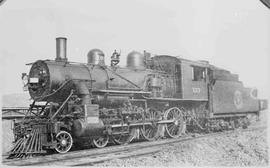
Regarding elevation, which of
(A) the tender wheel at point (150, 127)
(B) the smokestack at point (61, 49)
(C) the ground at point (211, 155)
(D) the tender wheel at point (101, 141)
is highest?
(B) the smokestack at point (61, 49)

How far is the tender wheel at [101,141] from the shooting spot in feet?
18.6

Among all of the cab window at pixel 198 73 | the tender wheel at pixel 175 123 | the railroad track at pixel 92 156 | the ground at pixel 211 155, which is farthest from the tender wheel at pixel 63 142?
the cab window at pixel 198 73

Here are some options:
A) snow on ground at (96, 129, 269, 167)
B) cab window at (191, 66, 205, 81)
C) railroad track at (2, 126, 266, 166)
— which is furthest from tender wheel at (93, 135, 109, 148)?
cab window at (191, 66, 205, 81)

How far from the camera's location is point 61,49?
17.8 ft

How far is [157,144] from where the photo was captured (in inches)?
231

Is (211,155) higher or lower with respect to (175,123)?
lower

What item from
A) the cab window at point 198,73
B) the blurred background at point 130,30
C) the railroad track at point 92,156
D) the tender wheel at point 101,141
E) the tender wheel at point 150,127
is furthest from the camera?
the cab window at point 198,73

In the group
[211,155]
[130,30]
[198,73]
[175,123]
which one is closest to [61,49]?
[130,30]

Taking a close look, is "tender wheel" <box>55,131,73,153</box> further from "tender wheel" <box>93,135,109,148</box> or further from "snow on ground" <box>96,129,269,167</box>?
"snow on ground" <box>96,129,269,167</box>

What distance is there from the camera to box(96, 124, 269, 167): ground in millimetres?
5141

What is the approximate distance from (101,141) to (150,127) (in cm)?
105

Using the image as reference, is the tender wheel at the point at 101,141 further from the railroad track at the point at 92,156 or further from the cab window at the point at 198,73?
the cab window at the point at 198,73

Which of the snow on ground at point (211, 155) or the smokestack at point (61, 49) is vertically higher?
the smokestack at point (61, 49)

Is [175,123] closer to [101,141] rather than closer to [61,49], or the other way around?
[101,141]
